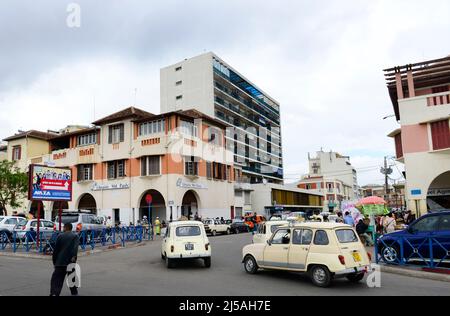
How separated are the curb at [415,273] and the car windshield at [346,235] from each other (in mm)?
2804

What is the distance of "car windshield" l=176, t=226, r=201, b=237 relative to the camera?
13959mm

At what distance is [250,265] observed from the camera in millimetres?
12094

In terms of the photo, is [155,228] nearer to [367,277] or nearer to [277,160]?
[367,277]

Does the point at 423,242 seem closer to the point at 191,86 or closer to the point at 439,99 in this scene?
the point at 439,99

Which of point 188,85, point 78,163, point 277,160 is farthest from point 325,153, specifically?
point 78,163

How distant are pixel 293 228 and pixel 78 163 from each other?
1382 inches

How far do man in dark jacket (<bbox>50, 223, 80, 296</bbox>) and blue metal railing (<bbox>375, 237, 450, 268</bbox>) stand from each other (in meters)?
9.91

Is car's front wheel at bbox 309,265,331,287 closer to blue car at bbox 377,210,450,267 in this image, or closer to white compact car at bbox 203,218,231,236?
blue car at bbox 377,210,450,267

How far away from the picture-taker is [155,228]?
107 feet

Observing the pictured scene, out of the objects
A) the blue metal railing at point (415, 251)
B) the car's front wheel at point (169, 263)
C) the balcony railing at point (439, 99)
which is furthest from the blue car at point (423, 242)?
the balcony railing at point (439, 99)

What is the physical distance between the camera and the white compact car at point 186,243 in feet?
44.1

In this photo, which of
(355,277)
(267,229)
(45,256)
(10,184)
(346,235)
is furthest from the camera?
(10,184)

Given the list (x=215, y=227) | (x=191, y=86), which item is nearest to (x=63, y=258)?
(x=215, y=227)

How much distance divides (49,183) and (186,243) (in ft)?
32.4
